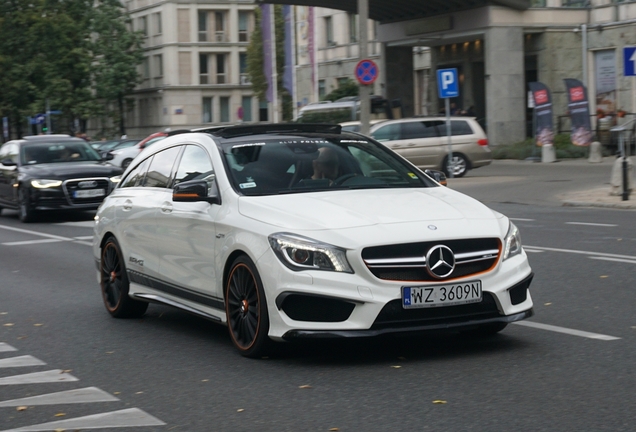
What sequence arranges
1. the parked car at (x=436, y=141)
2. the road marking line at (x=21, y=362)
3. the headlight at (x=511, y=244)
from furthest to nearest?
the parked car at (x=436, y=141)
the road marking line at (x=21, y=362)
the headlight at (x=511, y=244)

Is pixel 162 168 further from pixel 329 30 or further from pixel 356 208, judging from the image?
pixel 329 30

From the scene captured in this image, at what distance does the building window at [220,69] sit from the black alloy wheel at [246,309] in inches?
3523

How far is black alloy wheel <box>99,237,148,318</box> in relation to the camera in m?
9.61

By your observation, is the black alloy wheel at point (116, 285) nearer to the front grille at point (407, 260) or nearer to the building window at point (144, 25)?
the front grille at point (407, 260)

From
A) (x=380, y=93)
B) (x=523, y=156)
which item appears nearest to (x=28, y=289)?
(x=523, y=156)

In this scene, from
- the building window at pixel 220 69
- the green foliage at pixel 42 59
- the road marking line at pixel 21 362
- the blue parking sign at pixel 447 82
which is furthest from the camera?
the building window at pixel 220 69

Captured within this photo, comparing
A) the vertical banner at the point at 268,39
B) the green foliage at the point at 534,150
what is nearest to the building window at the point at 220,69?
the vertical banner at the point at 268,39

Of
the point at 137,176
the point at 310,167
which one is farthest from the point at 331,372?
the point at 137,176

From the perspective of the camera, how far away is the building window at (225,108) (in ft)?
317

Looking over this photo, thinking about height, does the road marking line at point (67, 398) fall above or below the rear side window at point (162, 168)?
below

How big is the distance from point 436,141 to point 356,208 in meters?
24.9

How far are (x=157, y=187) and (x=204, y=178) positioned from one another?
0.99 m

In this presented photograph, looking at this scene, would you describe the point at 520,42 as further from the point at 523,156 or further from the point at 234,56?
the point at 234,56

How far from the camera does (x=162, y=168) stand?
9.21m
